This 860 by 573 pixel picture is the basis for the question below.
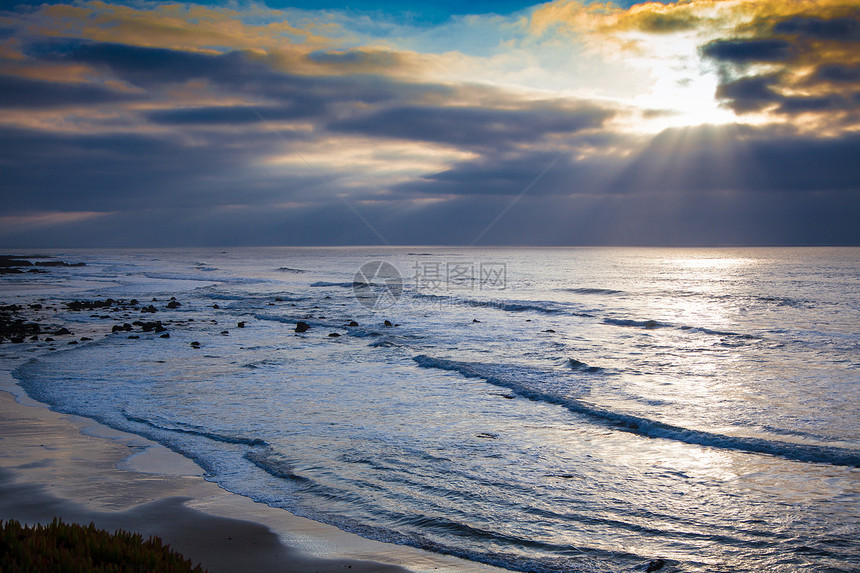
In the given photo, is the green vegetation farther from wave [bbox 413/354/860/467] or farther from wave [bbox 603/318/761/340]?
wave [bbox 603/318/761/340]

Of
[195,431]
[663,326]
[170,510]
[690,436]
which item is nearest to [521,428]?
[690,436]

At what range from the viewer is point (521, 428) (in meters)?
10.5

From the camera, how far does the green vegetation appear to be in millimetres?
4047

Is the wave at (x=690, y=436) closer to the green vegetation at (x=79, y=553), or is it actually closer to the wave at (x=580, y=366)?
the wave at (x=580, y=366)

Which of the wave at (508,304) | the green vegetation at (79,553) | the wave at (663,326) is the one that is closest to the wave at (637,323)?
the wave at (663,326)

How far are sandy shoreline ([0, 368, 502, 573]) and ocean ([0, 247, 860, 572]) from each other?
327 mm

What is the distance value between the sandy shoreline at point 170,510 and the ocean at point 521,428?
1.07 feet

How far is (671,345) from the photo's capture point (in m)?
21.0

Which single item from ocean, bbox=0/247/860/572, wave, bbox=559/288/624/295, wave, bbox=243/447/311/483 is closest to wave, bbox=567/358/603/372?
ocean, bbox=0/247/860/572

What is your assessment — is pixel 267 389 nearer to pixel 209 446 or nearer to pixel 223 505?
pixel 209 446

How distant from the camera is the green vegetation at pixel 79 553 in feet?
13.3

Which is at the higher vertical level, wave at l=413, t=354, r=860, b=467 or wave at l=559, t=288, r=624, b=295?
wave at l=559, t=288, r=624, b=295

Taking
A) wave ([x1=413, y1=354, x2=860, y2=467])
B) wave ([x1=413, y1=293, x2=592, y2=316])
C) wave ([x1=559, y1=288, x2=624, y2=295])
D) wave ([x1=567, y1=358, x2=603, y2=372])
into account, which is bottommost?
wave ([x1=413, y1=354, x2=860, y2=467])

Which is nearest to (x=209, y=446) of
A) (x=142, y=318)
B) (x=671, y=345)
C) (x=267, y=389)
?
(x=267, y=389)
